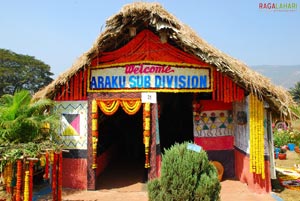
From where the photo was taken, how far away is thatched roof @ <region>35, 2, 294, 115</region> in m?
7.52

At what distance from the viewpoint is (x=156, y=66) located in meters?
8.16

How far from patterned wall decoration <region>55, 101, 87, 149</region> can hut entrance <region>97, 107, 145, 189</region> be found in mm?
753

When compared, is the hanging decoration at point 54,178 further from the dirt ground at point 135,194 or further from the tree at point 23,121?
the tree at point 23,121

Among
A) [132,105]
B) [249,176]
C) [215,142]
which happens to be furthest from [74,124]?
[249,176]

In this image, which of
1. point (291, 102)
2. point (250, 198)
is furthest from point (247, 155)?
point (291, 102)

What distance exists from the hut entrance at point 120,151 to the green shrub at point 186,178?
361 centimetres

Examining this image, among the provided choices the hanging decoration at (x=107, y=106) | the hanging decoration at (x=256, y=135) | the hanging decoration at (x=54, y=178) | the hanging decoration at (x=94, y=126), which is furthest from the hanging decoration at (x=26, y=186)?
the hanging decoration at (x=256, y=135)

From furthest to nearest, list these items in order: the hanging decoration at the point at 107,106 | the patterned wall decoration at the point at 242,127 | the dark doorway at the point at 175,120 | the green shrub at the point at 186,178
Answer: the dark doorway at the point at 175,120, the hanging decoration at the point at 107,106, the patterned wall decoration at the point at 242,127, the green shrub at the point at 186,178

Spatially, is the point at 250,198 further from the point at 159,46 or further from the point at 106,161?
the point at 106,161

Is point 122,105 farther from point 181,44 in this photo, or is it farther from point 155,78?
point 181,44

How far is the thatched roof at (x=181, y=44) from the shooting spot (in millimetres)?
7516

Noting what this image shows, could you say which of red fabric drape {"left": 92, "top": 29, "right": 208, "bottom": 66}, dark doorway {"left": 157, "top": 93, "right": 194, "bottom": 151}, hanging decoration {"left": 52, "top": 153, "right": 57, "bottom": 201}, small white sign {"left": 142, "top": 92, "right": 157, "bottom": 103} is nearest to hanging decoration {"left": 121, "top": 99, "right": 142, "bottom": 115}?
small white sign {"left": 142, "top": 92, "right": 157, "bottom": 103}

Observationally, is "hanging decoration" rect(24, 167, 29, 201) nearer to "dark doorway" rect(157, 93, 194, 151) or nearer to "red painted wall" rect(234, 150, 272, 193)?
"red painted wall" rect(234, 150, 272, 193)

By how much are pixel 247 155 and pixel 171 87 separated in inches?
115
